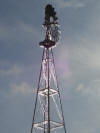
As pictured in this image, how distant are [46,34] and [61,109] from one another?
48.6 ft

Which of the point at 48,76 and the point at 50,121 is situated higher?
the point at 48,76

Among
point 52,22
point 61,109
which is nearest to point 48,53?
point 52,22

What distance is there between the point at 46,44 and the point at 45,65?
12.9 ft

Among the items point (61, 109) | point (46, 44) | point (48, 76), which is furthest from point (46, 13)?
point (61, 109)

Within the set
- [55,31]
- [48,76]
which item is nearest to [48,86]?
[48,76]

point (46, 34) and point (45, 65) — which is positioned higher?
point (46, 34)

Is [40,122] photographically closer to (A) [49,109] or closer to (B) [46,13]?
(A) [49,109]

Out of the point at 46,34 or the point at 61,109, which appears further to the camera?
the point at 46,34

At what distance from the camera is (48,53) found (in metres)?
70.0

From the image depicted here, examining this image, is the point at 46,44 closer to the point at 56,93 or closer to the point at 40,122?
the point at 56,93

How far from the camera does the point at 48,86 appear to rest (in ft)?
219

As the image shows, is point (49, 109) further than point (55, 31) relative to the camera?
No

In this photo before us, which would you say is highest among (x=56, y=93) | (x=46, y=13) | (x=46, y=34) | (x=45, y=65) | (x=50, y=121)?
(x=46, y=13)

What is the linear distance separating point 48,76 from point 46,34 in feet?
28.4
